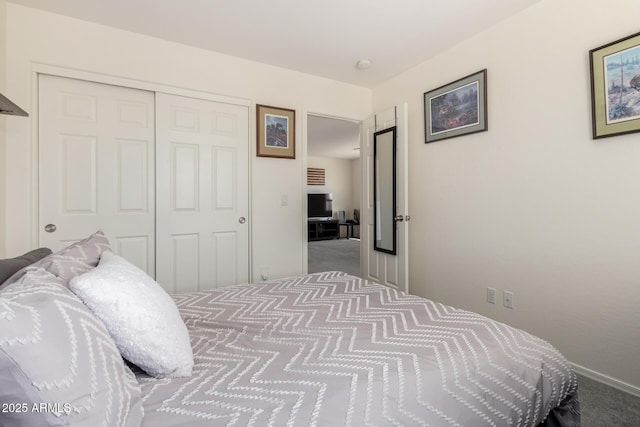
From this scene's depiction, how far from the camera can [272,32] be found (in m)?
2.56

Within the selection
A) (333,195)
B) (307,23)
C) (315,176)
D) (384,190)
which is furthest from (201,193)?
(333,195)

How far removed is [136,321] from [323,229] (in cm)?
769

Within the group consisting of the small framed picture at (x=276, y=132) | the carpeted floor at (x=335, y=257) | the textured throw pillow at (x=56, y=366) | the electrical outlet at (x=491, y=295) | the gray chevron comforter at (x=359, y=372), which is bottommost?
the carpeted floor at (x=335, y=257)

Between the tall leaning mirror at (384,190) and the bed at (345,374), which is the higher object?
the tall leaning mirror at (384,190)

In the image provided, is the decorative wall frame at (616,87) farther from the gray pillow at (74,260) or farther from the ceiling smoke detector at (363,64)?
the gray pillow at (74,260)

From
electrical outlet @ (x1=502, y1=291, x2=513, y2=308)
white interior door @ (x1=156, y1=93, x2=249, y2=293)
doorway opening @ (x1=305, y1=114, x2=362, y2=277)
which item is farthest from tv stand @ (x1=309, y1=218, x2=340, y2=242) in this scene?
electrical outlet @ (x1=502, y1=291, x2=513, y2=308)

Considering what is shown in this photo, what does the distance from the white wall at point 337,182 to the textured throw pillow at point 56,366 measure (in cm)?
804

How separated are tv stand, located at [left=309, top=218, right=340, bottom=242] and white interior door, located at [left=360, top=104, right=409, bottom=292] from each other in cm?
464

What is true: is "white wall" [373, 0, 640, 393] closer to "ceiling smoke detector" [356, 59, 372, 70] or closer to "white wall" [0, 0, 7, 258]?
"ceiling smoke detector" [356, 59, 372, 70]

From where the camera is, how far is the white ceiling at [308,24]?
2.20 m

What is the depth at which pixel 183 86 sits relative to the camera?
2754 millimetres

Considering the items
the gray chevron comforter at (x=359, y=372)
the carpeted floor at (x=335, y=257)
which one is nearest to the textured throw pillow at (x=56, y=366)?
the gray chevron comforter at (x=359, y=372)

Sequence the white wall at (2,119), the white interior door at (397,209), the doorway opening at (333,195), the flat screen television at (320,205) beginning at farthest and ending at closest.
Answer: the flat screen television at (320,205)
the doorway opening at (333,195)
the white interior door at (397,209)
the white wall at (2,119)

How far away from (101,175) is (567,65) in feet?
11.4
